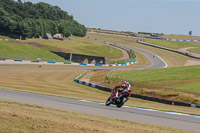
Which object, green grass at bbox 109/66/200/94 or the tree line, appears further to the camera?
the tree line

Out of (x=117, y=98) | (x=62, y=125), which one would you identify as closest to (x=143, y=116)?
(x=117, y=98)

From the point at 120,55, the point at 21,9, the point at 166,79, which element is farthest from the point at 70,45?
the point at 166,79

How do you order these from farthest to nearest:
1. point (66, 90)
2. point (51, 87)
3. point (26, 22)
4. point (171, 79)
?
1. point (26, 22)
2. point (171, 79)
3. point (51, 87)
4. point (66, 90)

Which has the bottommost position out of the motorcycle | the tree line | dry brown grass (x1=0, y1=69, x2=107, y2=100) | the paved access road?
dry brown grass (x1=0, y1=69, x2=107, y2=100)

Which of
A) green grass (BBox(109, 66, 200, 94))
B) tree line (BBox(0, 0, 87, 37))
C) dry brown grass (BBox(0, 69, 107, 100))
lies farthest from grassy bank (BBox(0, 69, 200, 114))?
tree line (BBox(0, 0, 87, 37))

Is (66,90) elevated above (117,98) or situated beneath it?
situated beneath

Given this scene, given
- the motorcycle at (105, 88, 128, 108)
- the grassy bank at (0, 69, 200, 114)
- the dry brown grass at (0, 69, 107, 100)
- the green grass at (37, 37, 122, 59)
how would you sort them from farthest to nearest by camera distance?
the green grass at (37, 37, 122, 59)
the dry brown grass at (0, 69, 107, 100)
the grassy bank at (0, 69, 200, 114)
the motorcycle at (105, 88, 128, 108)

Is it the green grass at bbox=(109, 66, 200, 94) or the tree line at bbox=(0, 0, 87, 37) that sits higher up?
the tree line at bbox=(0, 0, 87, 37)

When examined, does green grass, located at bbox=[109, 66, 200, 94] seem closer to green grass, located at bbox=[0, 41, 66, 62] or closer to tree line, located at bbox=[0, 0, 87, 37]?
green grass, located at bbox=[0, 41, 66, 62]

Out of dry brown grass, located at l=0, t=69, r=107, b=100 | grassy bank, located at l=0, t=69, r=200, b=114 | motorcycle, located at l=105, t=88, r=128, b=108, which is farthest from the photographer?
dry brown grass, located at l=0, t=69, r=107, b=100

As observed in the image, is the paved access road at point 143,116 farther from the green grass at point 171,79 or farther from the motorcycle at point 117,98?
the green grass at point 171,79

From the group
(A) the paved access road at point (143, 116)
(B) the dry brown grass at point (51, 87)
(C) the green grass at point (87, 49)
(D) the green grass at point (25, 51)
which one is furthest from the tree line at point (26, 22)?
(A) the paved access road at point (143, 116)

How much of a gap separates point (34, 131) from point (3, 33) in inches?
4857

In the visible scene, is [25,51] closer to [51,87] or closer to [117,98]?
[51,87]
